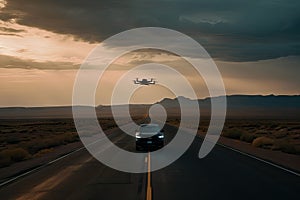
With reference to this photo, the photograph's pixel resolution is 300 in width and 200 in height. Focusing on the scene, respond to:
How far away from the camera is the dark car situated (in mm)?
31077

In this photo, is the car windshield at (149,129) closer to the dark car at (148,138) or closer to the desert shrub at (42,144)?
the dark car at (148,138)

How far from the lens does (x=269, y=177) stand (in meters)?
16.5

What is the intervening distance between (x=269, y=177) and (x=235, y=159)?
7350 mm

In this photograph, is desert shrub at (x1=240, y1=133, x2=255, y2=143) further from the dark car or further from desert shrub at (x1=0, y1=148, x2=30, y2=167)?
desert shrub at (x1=0, y1=148, x2=30, y2=167)

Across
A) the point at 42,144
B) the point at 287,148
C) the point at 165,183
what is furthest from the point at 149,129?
the point at 165,183

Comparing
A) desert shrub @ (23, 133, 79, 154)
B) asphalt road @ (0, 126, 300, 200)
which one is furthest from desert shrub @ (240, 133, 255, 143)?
asphalt road @ (0, 126, 300, 200)

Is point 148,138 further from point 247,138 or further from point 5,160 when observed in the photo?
point 247,138

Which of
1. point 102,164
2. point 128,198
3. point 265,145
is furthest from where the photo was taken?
point 265,145

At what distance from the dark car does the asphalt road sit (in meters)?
9.41

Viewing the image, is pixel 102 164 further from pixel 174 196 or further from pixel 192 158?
pixel 174 196

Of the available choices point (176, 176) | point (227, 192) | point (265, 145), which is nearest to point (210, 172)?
point (176, 176)

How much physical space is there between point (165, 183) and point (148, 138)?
16.0 meters

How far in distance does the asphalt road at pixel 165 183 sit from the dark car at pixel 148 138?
9.41 metres

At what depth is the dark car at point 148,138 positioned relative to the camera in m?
31.1
